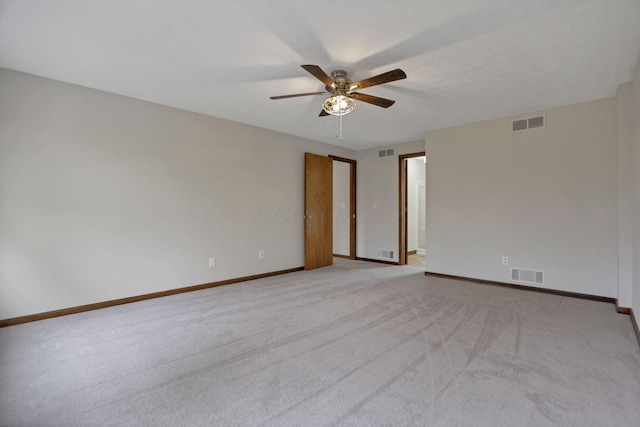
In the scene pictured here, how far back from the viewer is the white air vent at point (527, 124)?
152 inches

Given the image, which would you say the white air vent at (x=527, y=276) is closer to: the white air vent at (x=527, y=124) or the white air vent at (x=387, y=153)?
the white air vent at (x=527, y=124)

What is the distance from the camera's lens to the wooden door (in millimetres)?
5387

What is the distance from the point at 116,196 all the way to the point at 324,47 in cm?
286

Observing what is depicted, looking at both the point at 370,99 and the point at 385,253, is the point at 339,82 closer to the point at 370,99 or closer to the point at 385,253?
the point at 370,99

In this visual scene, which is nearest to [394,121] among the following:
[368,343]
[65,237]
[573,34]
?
[573,34]

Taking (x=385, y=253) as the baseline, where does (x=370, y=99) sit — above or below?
above

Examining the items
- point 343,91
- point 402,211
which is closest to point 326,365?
point 343,91

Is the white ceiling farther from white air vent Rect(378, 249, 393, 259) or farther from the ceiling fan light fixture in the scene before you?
white air vent Rect(378, 249, 393, 259)

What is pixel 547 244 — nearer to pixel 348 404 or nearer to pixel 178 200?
pixel 348 404

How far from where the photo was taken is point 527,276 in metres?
4.00

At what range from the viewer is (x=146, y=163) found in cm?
358

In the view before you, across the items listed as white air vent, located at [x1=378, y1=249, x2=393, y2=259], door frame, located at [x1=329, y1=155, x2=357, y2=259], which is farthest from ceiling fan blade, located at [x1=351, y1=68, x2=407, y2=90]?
white air vent, located at [x1=378, y1=249, x2=393, y2=259]

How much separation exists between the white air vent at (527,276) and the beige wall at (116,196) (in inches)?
147

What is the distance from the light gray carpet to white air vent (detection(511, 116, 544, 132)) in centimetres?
228
